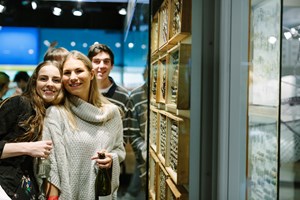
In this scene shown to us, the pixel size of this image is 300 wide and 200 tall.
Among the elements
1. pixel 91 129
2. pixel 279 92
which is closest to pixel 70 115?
pixel 91 129

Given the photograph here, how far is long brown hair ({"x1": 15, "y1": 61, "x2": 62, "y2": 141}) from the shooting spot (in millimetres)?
2102

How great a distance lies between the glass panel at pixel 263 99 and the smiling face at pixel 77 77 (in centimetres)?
88

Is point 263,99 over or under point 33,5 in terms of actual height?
under

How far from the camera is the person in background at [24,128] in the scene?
2.09 m

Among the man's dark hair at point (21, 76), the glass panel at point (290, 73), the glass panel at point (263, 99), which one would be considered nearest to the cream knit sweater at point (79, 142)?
the man's dark hair at point (21, 76)

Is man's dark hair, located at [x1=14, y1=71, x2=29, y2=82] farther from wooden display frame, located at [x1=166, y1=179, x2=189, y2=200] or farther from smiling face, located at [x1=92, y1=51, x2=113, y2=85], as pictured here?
wooden display frame, located at [x1=166, y1=179, x2=189, y2=200]

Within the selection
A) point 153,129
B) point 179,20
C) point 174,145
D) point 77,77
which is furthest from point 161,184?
point 179,20

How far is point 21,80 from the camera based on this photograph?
209cm

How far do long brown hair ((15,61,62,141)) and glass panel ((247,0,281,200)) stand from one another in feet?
3.40

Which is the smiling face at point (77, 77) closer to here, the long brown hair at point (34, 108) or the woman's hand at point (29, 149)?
the long brown hair at point (34, 108)

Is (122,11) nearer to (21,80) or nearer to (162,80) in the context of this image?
(162,80)

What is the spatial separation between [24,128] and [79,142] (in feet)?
0.95

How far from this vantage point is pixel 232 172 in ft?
7.46

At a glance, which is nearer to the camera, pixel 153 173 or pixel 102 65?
pixel 102 65
